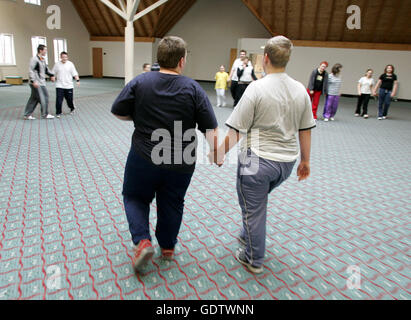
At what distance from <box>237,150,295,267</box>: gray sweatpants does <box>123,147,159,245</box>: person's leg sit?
1.86 feet

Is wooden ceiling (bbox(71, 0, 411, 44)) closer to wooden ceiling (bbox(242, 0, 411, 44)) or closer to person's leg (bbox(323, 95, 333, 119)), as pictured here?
wooden ceiling (bbox(242, 0, 411, 44))

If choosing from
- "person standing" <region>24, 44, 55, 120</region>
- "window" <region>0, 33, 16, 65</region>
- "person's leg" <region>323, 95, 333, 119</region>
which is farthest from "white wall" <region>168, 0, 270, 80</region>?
"person standing" <region>24, 44, 55, 120</region>

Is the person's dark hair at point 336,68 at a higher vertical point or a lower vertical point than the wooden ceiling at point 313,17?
lower

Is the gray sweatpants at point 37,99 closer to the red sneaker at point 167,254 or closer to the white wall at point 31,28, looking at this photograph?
the red sneaker at point 167,254

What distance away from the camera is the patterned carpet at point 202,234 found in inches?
84.9

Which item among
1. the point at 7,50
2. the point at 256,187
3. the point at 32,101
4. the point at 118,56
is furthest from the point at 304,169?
the point at 118,56

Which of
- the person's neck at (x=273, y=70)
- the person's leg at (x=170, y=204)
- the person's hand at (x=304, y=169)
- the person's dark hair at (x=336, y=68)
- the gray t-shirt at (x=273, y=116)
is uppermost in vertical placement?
the person's dark hair at (x=336, y=68)

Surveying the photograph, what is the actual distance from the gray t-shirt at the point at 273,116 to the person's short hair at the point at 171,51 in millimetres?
460

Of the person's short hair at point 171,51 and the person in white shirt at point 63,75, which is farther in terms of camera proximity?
the person in white shirt at point 63,75

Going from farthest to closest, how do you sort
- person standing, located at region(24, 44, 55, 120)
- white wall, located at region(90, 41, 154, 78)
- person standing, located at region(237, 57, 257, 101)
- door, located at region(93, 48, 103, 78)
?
door, located at region(93, 48, 103, 78) → white wall, located at region(90, 41, 154, 78) → person standing, located at region(237, 57, 257, 101) → person standing, located at region(24, 44, 55, 120)

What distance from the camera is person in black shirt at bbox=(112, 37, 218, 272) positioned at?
192 cm

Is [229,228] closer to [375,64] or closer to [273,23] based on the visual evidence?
[273,23]

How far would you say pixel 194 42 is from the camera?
67.4 ft

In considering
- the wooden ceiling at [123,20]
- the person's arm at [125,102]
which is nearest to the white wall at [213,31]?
the wooden ceiling at [123,20]
